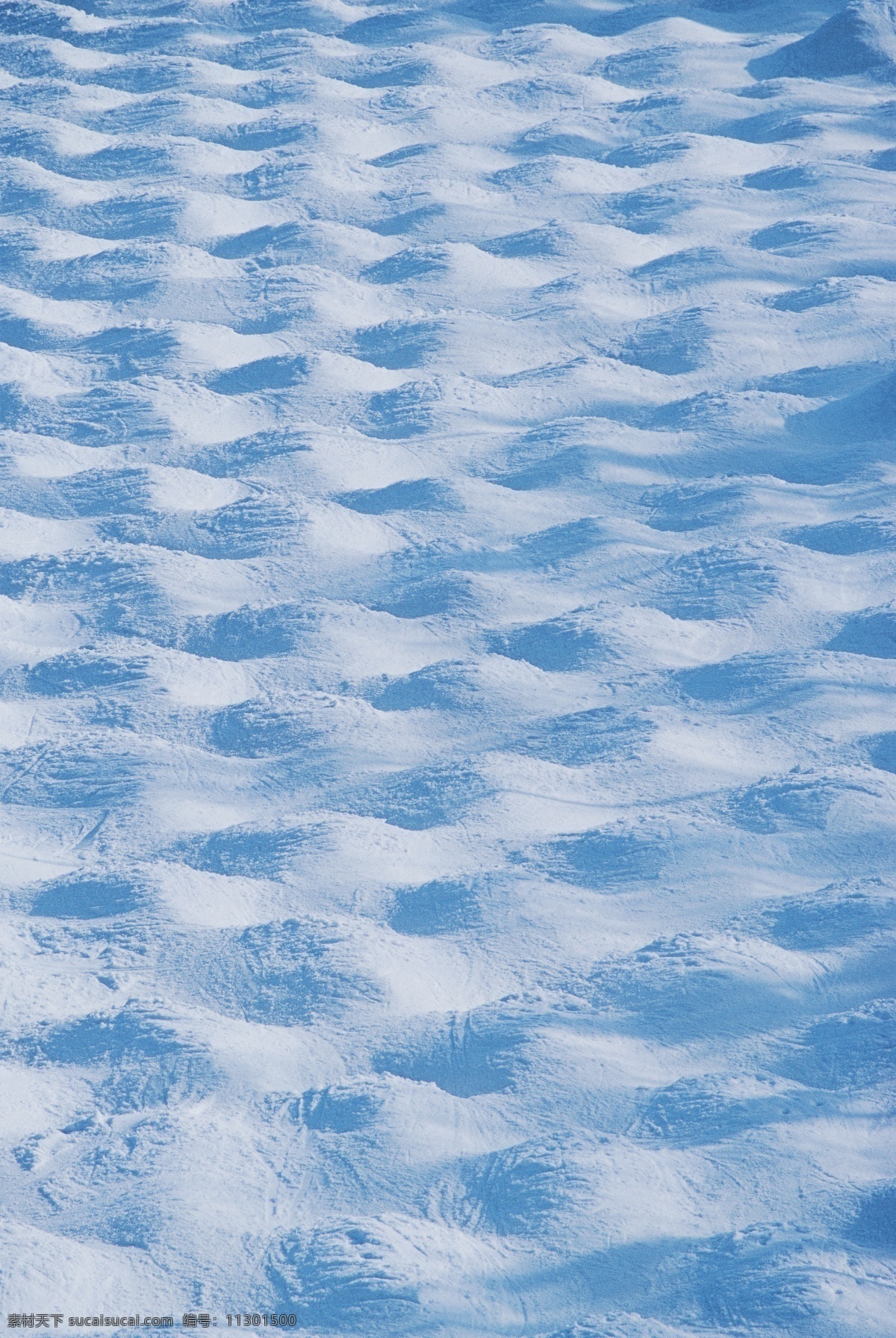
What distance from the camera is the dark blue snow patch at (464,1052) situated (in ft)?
2.93

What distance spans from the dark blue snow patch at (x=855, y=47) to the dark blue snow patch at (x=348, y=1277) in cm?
208

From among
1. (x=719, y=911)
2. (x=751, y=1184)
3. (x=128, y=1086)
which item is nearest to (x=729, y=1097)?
(x=751, y=1184)

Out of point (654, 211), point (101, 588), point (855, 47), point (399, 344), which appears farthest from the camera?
point (855, 47)

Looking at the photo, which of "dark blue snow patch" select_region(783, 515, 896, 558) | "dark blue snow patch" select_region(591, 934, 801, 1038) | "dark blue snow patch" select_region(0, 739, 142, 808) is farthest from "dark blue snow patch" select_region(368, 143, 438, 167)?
"dark blue snow patch" select_region(591, 934, 801, 1038)

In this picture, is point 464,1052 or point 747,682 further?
point 747,682

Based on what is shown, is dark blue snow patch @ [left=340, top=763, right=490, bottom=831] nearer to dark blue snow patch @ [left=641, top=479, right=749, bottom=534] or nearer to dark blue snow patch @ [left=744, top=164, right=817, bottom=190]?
dark blue snow patch @ [left=641, top=479, right=749, bottom=534]

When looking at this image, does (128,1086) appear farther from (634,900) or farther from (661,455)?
(661,455)

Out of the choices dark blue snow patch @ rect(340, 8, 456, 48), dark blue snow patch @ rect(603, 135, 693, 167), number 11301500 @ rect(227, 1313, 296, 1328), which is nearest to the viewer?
number 11301500 @ rect(227, 1313, 296, 1328)

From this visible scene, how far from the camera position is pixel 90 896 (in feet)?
3.35

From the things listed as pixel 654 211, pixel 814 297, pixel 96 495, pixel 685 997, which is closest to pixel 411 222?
pixel 654 211

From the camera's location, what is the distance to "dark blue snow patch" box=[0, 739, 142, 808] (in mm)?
1108

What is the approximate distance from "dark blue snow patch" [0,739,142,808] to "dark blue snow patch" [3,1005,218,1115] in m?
0.23

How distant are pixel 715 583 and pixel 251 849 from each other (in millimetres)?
541

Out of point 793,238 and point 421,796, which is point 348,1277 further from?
point 793,238
